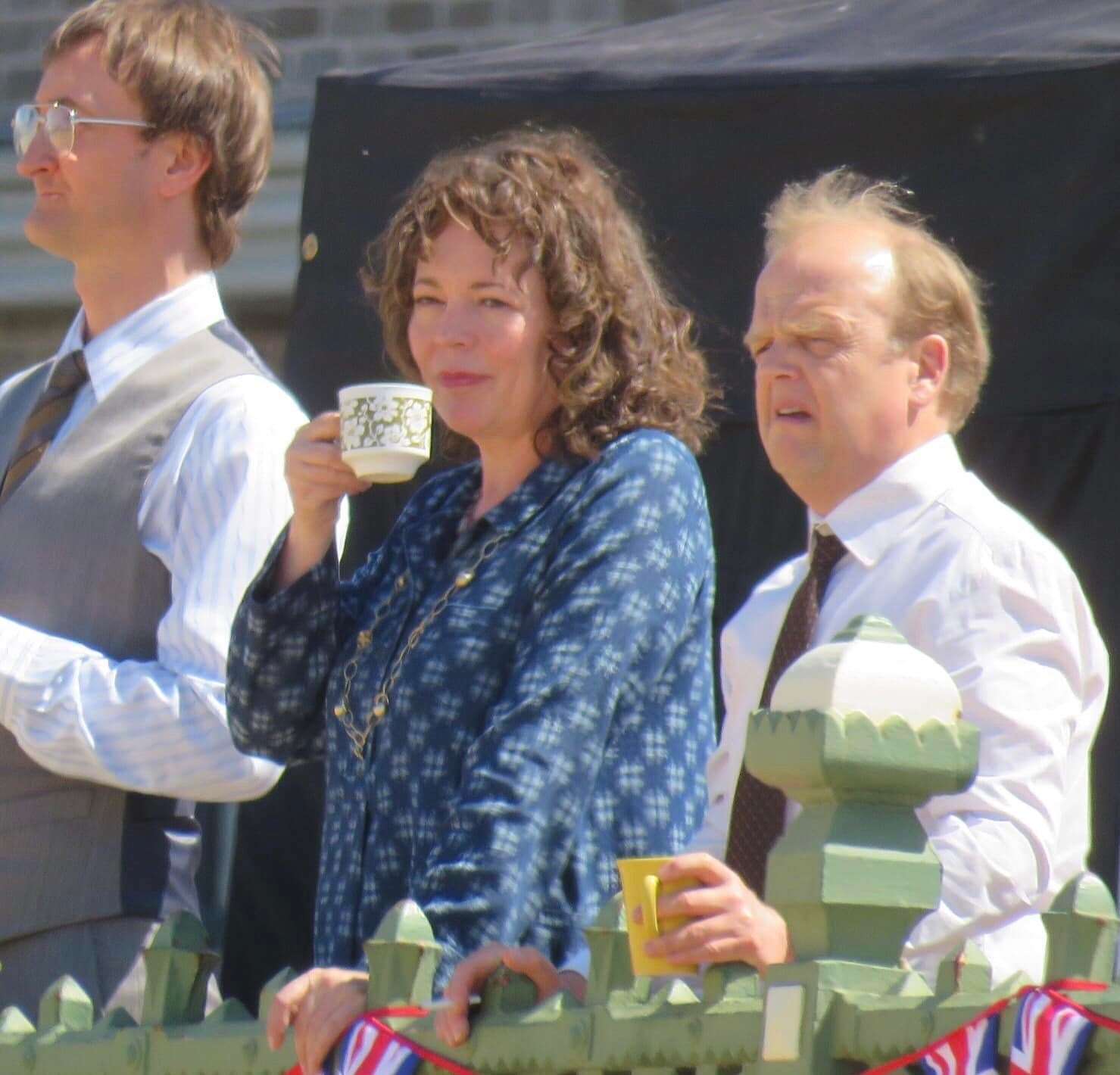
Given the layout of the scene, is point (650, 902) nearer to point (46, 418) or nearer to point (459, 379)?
point (459, 379)

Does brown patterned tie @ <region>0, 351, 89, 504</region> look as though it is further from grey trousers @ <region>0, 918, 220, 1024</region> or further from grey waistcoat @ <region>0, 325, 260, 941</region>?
grey trousers @ <region>0, 918, 220, 1024</region>

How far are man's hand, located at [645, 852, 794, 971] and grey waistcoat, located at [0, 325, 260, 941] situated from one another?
1211mm

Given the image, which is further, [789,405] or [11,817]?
[11,817]

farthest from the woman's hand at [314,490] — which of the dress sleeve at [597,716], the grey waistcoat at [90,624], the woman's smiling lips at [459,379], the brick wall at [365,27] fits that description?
the brick wall at [365,27]

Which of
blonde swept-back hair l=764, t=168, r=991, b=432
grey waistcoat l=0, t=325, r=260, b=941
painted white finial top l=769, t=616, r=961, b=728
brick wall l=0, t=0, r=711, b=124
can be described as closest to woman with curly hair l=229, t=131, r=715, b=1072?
blonde swept-back hair l=764, t=168, r=991, b=432

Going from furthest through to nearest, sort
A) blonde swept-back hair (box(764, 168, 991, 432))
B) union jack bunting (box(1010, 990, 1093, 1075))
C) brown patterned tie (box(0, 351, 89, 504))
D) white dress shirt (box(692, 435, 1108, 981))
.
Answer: brown patterned tie (box(0, 351, 89, 504)), blonde swept-back hair (box(764, 168, 991, 432)), white dress shirt (box(692, 435, 1108, 981)), union jack bunting (box(1010, 990, 1093, 1075))

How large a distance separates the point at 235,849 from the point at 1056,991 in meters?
2.41

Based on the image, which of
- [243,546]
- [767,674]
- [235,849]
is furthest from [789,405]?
[235,849]

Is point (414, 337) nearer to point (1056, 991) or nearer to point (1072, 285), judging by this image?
point (1072, 285)

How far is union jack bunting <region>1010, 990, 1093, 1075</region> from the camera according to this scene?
1.48 m

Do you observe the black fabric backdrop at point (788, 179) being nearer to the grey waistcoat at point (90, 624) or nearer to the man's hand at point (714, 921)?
the grey waistcoat at point (90, 624)

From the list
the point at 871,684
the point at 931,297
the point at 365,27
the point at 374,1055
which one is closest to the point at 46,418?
the point at 931,297

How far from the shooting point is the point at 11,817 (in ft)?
9.21

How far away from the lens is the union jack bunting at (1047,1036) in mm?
1480
